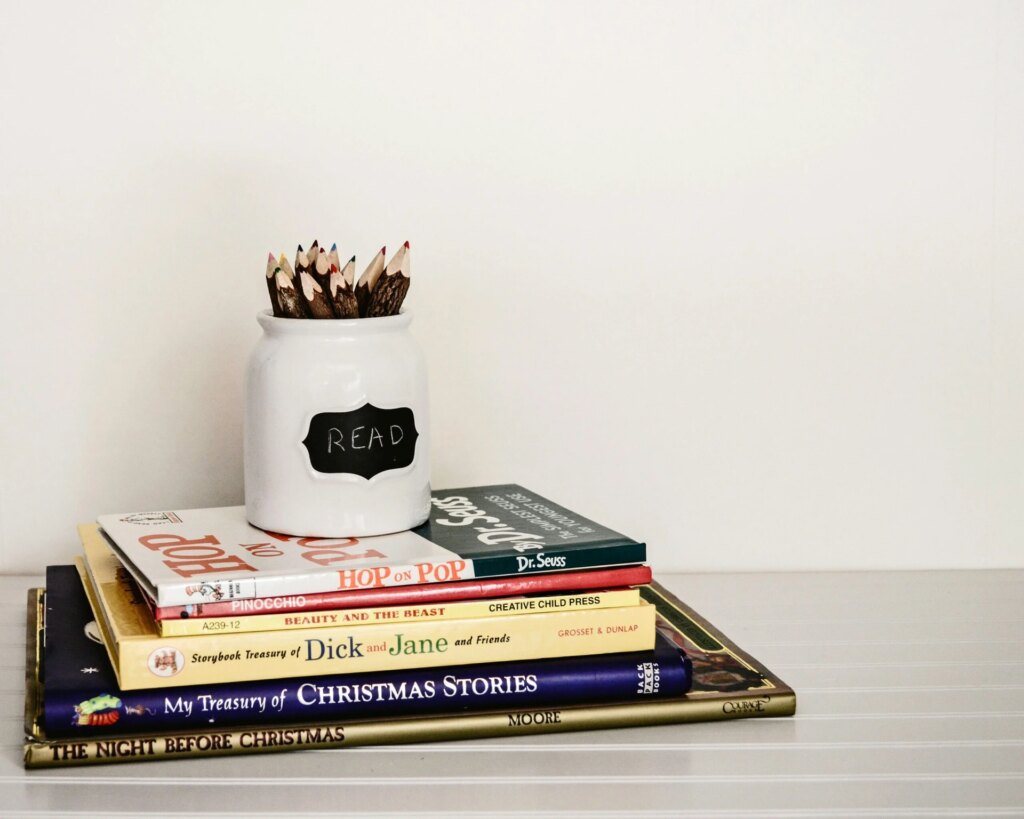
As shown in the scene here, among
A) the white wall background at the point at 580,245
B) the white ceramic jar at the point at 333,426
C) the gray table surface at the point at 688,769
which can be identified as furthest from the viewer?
the white wall background at the point at 580,245

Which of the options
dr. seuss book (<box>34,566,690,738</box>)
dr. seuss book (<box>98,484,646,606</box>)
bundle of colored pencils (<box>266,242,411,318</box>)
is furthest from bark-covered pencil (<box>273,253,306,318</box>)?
dr. seuss book (<box>34,566,690,738</box>)

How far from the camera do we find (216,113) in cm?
111

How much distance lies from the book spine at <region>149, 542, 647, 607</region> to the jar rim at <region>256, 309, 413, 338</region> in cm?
19

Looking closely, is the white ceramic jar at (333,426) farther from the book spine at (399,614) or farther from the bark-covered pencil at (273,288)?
the book spine at (399,614)

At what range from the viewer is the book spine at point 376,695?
735 millimetres

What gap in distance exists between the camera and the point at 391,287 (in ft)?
3.02

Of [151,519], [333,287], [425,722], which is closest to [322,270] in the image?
[333,287]

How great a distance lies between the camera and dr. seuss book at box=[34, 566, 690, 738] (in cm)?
74

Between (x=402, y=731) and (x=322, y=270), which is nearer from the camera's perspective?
(x=402, y=731)

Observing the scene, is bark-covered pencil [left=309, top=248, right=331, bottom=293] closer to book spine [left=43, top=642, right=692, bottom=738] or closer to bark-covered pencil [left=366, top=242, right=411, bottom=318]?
bark-covered pencil [left=366, top=242, right=411, bottom=318]

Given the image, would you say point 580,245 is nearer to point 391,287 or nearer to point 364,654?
point 391,287

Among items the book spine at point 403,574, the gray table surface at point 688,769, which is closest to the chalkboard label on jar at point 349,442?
the book spine at point 403,574

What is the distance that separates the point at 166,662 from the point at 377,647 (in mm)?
132

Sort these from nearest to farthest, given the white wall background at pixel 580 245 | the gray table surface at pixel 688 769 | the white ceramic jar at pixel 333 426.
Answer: the gray table surface at pixel 688 769 < the white ceramic jar at pixel 333 426 < the white wall background at pixel 580 245
